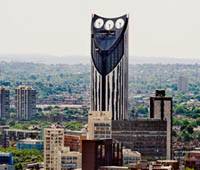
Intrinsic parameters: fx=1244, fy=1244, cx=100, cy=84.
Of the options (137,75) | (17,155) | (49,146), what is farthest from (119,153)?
(137,75)

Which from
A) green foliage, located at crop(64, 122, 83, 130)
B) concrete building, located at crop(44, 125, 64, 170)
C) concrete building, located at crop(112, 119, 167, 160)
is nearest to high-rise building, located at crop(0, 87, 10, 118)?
green foliage, located at crop(64, 122, 83, 130)

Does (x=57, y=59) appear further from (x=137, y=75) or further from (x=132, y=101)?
(x=132, y=101)

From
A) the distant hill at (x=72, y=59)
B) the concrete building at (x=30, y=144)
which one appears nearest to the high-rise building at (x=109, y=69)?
the concrete building at (x=30, y=144)

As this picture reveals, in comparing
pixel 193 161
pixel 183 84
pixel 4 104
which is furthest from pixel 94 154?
pixel 183 84

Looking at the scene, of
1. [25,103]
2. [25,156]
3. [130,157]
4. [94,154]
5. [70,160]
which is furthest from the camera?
[25,103]

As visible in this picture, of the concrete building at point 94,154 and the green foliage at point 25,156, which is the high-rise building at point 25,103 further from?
the concrete building at point 94,154

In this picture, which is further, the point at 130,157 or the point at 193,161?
the point at 193,161

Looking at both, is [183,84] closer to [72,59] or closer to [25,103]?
[25,103]
